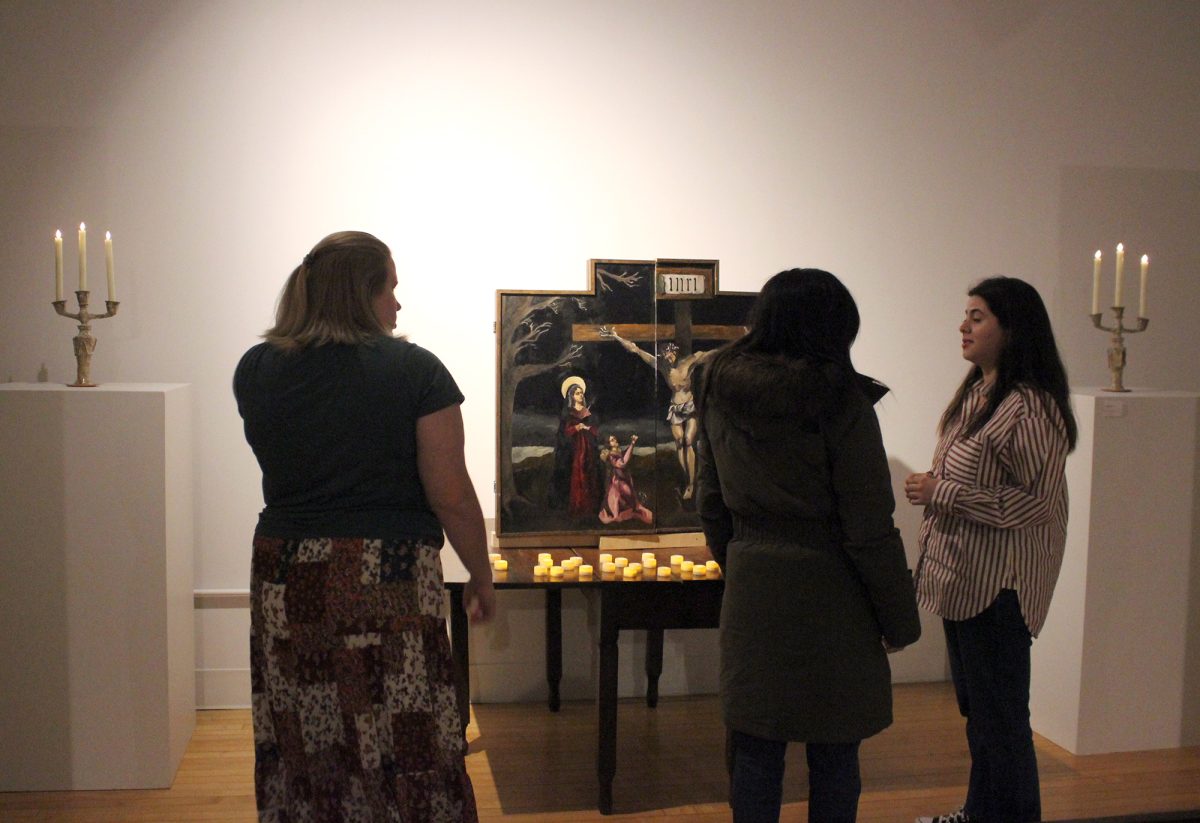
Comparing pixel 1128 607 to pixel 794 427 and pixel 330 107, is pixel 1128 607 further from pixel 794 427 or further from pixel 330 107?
pixel 330 107

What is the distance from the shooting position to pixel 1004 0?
4602 mm

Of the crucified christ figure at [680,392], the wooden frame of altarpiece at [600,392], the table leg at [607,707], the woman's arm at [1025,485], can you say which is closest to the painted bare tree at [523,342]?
the wooden frame of altarpiece at [600,392]

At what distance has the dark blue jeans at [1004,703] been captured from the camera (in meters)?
2.89

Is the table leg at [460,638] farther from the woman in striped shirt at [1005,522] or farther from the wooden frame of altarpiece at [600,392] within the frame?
the woman in striped shirt at [1005,522]

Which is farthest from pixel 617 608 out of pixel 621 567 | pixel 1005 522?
pixel 1005 522

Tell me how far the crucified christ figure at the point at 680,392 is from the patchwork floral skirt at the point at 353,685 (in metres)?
1.83

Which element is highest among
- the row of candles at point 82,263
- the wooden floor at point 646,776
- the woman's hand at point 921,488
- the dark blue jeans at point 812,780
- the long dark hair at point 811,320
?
the row of candles at point 82,263

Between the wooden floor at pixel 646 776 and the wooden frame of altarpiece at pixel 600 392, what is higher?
the wooden frame of altarpiece at pixel 600 392

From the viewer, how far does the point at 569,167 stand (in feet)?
14.3

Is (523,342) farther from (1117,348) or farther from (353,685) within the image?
(1117,348)

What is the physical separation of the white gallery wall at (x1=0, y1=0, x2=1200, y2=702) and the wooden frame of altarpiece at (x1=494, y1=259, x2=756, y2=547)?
1.12 feet

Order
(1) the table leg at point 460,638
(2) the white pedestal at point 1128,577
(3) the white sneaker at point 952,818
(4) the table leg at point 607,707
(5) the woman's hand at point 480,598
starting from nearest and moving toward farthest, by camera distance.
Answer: (5) the woman's hand at point 480,598, (3) the white sneaker at point 952,818, (4) the table leg at point 607,707, (1) the table leg at point 460,638, (2) the white pedestal at point 1128,577

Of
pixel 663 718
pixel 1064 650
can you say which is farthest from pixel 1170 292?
pixel 663 718

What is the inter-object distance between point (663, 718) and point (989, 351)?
204cm
